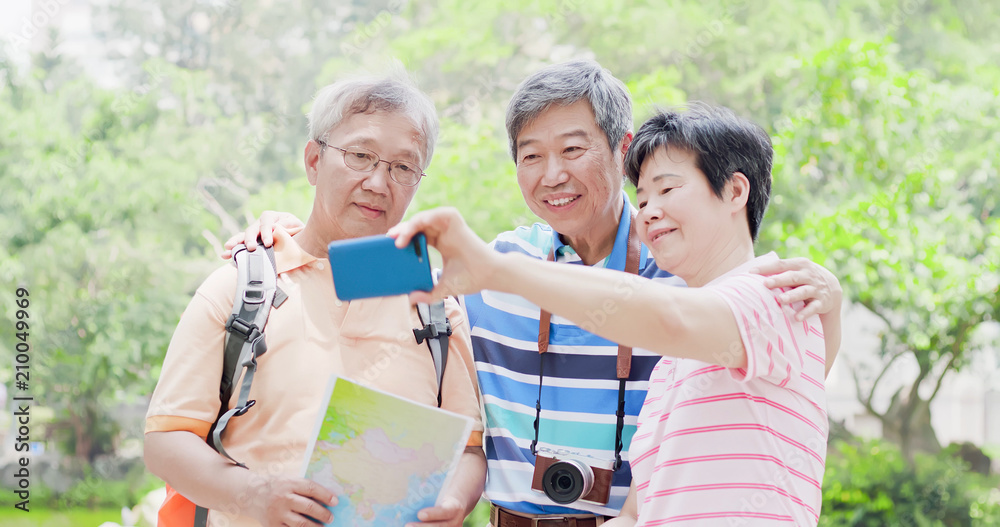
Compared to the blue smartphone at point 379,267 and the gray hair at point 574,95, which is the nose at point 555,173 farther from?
the blue smartphone at point 379,267

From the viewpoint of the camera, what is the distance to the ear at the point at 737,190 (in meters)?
1.53

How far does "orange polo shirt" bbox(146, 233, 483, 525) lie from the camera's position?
1.76 m

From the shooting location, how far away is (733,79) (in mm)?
7992

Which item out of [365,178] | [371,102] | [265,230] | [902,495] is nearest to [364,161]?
[365,178]

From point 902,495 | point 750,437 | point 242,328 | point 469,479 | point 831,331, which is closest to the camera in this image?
point 750,437

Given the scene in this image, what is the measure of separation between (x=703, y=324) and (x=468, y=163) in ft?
16.9

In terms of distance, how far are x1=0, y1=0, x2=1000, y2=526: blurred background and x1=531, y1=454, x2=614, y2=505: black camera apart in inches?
168

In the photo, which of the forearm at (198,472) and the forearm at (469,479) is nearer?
the forearm at (198,472)

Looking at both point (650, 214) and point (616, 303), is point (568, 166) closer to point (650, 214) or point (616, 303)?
point (650, 214)

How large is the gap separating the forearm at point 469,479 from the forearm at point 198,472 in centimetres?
47

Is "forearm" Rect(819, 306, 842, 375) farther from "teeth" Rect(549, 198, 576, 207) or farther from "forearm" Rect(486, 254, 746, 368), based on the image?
"teeth" Rect(549, 198, 576, 207)

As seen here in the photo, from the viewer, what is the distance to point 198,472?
1.68 metres

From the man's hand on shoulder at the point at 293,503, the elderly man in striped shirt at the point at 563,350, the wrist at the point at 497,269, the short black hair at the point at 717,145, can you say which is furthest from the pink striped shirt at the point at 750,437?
the man's hand on shoulder at the point at 293,503

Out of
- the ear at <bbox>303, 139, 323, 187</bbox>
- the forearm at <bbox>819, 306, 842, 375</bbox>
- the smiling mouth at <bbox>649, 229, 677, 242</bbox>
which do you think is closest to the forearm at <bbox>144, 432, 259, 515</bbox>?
the ear at <bbox>303, 139, 323, 187</bbox>
